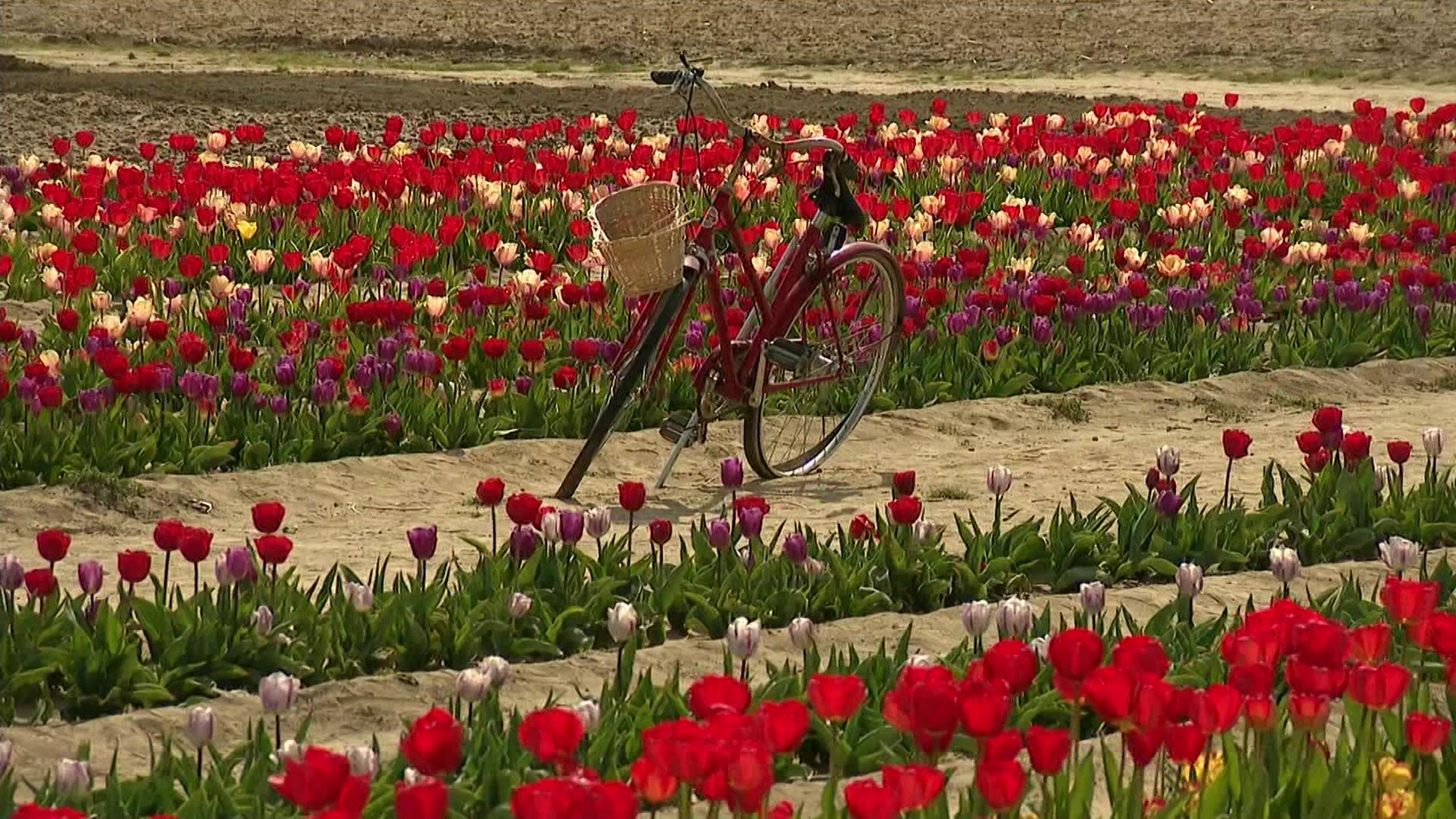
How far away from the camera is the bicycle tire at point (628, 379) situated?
23.5 feet

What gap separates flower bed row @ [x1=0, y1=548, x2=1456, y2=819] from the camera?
312 cm

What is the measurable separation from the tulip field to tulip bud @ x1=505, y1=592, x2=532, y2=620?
13mm

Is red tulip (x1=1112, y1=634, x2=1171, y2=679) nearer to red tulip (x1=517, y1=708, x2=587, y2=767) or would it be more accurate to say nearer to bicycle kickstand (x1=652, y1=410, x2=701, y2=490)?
red tulip (x1=517, y1=708, x2=587, y2=767)

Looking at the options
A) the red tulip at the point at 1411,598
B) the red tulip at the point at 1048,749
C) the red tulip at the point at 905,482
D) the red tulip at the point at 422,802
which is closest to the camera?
the red tulip at the point at 422,802

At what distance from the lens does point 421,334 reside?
8906 millimetres

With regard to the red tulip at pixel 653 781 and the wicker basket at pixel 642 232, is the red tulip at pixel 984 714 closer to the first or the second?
the red tulip at pixel 653 781

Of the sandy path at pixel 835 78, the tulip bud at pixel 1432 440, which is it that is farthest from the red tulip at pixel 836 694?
Answer: the sandy path at pixel 835 78

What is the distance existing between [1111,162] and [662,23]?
19026 millimetres

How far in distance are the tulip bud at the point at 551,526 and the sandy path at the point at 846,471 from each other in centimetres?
91

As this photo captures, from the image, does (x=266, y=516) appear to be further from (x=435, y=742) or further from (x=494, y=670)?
(x=435, y=742)

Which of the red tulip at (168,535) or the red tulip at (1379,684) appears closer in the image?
the red tulip at (1379,684)

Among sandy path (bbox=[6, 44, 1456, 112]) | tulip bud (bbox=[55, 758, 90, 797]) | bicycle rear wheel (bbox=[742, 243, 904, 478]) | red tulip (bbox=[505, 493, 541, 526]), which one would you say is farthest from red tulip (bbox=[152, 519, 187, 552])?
sandy path (bbox=[6, 44, 1456, 112])

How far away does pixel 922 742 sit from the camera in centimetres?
340

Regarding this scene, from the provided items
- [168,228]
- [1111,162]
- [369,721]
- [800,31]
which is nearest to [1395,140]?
[1111,162]
